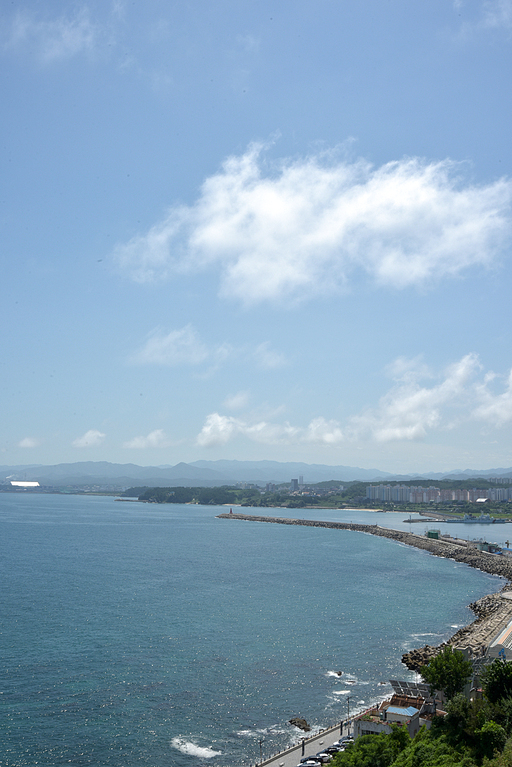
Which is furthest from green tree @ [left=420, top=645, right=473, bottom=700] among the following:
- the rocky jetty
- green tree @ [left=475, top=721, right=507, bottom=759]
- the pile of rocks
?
the pile of rocks

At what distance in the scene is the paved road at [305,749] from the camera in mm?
22328

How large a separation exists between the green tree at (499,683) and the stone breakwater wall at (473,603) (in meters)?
7.54

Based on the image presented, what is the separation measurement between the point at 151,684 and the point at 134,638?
28.0 ft

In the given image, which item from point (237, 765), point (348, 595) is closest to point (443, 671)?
point (237, 765)

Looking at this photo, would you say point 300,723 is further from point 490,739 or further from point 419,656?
point 419,656

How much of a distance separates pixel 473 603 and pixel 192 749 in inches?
1427

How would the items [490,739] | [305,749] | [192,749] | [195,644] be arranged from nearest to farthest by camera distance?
1. [490,739]
2. [305,749]
3. [192,749]
4. [195,644]

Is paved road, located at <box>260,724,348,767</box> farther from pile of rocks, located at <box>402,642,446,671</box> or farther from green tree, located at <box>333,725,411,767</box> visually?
pile of rocks, located at <box>402,642,446,671</box>

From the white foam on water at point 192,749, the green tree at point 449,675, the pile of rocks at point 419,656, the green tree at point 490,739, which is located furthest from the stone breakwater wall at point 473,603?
the white foam on water at point 192,749

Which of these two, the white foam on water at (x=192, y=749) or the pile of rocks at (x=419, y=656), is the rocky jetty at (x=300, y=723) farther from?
the pile of rocks at (x=419, y=656)

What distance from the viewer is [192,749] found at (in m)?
24.2

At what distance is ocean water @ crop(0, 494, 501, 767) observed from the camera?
2531 cm

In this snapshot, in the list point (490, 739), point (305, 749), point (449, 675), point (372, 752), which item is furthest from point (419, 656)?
point (372, 752)

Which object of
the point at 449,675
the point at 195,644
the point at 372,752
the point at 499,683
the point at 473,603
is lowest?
the point at 473,603
